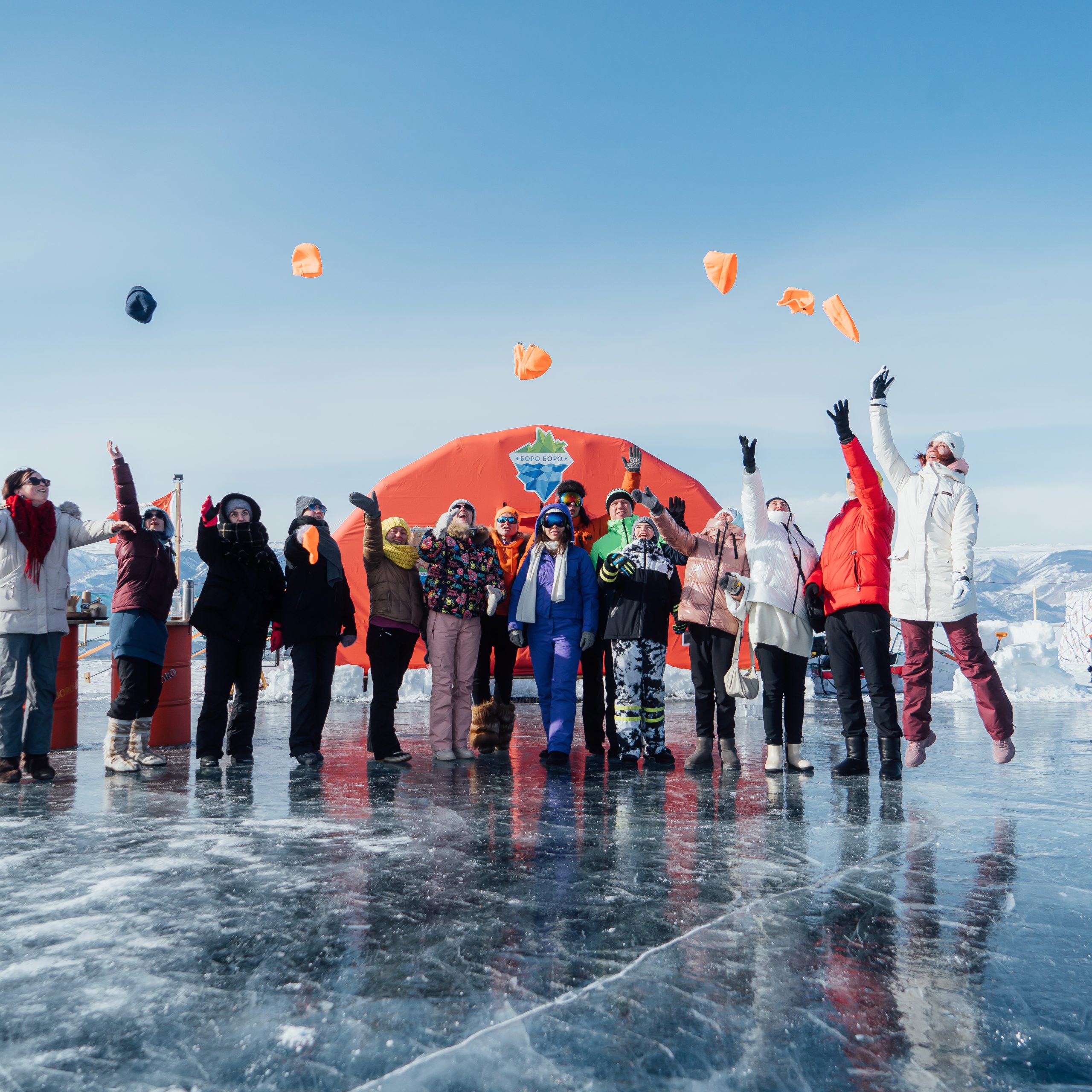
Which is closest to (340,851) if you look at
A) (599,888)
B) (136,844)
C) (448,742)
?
(136,844)

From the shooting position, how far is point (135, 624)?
5.42 metres

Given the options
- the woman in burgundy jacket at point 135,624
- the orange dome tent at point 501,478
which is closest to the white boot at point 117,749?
the woman in burgundy jacket at point 135,624

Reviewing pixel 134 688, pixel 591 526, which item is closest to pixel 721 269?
pixel 591 526

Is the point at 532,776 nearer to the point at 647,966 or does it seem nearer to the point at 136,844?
the point at 136,844

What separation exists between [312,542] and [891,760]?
365 centimetres

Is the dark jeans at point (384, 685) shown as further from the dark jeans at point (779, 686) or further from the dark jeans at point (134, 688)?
the dark jeans at point (779, 686)

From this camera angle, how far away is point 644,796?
15.3 feet

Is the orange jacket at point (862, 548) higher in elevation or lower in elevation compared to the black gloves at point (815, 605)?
higher

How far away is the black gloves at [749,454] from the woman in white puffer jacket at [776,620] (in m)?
0.04

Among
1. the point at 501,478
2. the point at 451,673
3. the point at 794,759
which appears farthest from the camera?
the point at 501,478

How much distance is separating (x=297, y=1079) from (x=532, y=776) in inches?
145

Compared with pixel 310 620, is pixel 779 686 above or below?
below

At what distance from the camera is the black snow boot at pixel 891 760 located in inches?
201

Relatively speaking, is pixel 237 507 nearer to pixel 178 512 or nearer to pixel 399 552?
pixel 399 552
